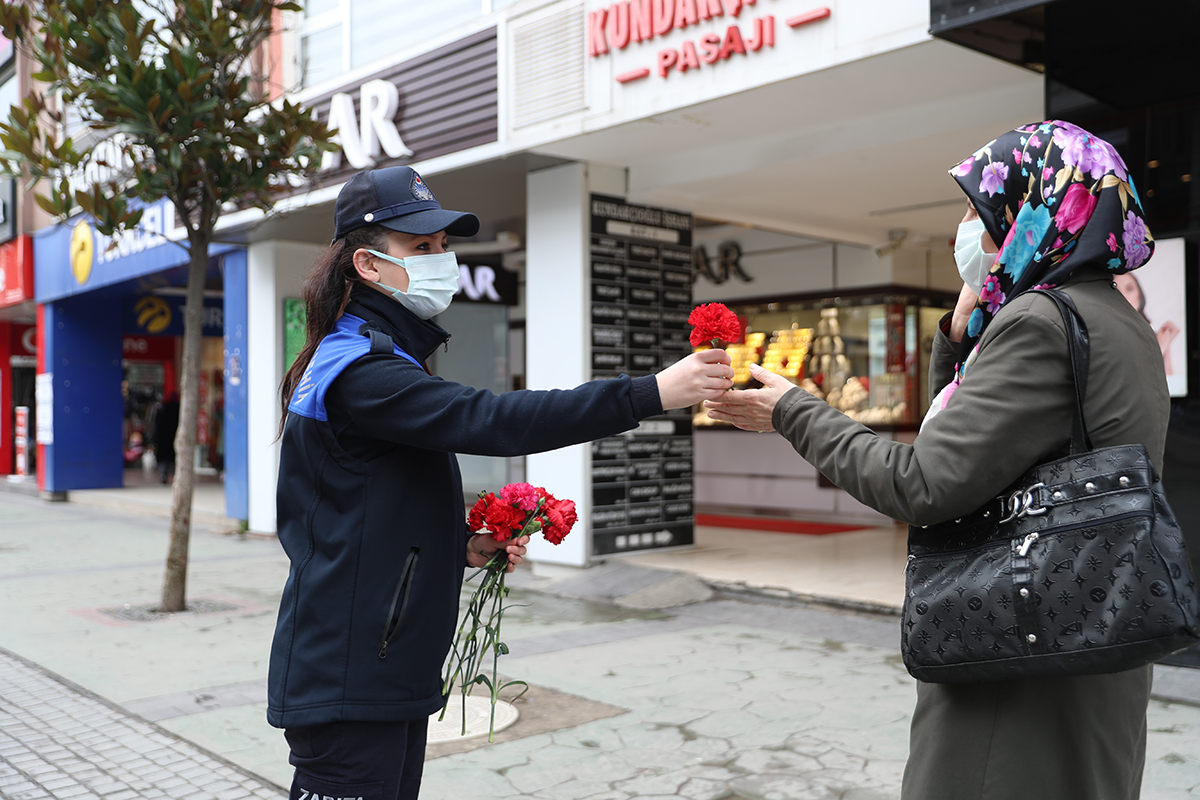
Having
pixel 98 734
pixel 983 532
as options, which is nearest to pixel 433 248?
pixel 983 532

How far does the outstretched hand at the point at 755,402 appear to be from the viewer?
1.93 metres

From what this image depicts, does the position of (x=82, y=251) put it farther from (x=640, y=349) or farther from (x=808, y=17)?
(x=808, y=17)

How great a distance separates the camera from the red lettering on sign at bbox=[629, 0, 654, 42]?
688 centimetres

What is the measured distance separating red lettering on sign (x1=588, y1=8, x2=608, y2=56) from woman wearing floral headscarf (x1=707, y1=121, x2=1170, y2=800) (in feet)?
19.3

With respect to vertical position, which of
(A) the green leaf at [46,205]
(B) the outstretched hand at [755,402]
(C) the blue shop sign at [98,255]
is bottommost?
(B) the outstretched hand at [755,402]

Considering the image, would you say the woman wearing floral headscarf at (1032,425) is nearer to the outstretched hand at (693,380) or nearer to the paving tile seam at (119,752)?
the outstretched hand at (693,380)

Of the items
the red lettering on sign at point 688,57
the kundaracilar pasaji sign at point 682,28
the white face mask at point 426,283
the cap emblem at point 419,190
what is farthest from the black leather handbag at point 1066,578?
the red lettering on sign at point 688,57

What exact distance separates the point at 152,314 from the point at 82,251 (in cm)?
281

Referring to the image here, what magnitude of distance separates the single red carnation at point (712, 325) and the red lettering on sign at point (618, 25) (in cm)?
539

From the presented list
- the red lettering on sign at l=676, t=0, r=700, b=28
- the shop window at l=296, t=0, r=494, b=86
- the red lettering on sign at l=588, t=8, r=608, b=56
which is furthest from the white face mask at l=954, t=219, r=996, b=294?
the shop window at l=296, t=0, r=494, b=86

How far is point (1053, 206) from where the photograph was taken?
166 centimetres

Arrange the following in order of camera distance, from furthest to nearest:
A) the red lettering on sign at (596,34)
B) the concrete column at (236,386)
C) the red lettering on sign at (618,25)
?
1. the concrete column at (236,386)
2. the red lettering on sign at (596,34)
3. the red lettering on sign at (618,25)

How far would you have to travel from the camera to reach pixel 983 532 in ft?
5.25

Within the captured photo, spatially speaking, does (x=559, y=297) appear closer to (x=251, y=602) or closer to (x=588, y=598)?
(x=588, y=598)
